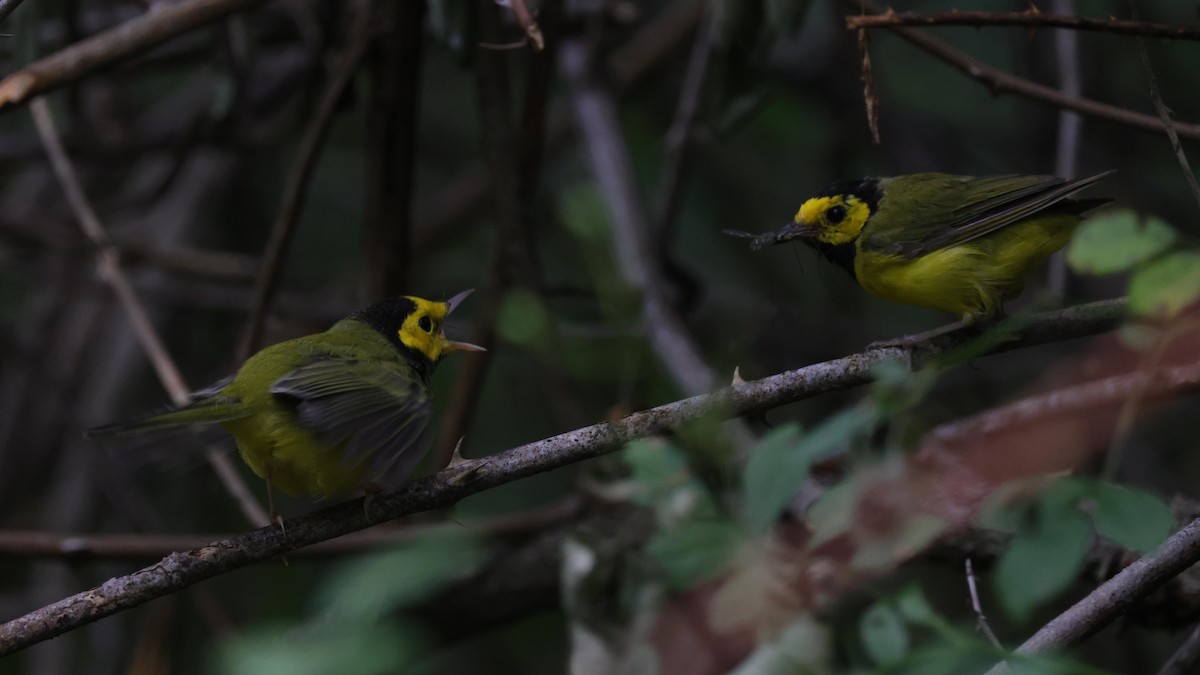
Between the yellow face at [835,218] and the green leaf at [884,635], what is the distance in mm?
2457

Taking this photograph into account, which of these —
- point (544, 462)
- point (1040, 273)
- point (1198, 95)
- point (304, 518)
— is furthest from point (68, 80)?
point (1198, 95)

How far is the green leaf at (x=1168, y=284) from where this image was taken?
4.88 ft

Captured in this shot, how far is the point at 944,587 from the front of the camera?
5.03m

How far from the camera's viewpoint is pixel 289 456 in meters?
3.01

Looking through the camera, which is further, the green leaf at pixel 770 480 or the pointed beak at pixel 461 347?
the pointed beak at pixel 461 347

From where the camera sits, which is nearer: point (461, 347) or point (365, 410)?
point (365, 410)

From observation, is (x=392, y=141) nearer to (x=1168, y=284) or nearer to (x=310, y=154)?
(x=310, y=154)

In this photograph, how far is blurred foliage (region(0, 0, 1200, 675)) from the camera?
→ 2.27 meters

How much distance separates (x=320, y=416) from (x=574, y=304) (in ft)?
11.0

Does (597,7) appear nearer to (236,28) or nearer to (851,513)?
(236,28)

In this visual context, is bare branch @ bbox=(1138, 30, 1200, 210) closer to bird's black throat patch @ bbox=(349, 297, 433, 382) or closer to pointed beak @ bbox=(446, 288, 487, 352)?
pointed beak @ bbox=(446, 288, 487, 352)

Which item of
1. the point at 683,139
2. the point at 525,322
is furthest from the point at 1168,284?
the point at 683,139

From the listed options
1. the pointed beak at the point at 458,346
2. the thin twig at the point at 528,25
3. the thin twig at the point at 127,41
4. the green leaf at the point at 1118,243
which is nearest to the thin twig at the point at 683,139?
the pointed beak at the point at 458,346

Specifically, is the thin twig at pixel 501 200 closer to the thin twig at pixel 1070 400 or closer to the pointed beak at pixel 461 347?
the pointed beak at pixel 461 347
